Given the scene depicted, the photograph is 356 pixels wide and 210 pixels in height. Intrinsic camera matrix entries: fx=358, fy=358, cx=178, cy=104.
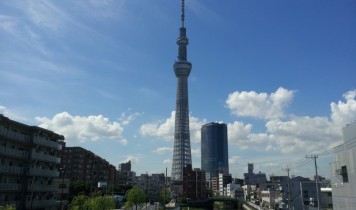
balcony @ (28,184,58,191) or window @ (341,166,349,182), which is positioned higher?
window @ (341,166,349,182)

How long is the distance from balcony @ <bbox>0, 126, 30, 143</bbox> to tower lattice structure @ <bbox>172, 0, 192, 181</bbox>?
383 feet

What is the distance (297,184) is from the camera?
81500 mm

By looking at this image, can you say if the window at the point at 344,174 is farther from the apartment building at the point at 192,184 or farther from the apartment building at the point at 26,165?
the apartment building at the point at 192,184

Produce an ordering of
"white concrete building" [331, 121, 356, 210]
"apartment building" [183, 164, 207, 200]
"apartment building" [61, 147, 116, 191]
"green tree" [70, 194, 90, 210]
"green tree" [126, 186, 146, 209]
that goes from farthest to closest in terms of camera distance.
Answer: "apartment building" [183, 164, 207, 200] < "apartment building" [61, 147, 116, 191] < "green tree" [126, 186, 146, 209] < "green tree" [70, 194, 90, 210] < "white concrete building" [331, 121, 356, 210]

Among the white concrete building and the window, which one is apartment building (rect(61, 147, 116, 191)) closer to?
the white concrete building

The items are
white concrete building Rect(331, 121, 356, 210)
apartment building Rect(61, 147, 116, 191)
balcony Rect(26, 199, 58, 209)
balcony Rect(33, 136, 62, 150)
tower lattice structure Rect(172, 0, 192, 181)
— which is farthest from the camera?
tower lattice structure Rect(172, 0, 192, 181)

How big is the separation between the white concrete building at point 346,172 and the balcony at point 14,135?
35.2 meters

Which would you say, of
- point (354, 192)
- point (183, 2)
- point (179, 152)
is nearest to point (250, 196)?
point (179, 152)

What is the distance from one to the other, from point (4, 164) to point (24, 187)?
4334mm

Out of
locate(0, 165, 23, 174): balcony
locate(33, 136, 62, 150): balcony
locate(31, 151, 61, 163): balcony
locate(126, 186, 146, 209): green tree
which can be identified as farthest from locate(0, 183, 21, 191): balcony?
locate(126, 186, 146, 209): green tree

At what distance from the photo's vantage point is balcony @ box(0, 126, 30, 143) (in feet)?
120

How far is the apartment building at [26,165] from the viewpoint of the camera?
3731 centimetres

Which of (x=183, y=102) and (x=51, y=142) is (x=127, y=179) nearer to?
(x=183, y=102)

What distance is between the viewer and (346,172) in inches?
1508
